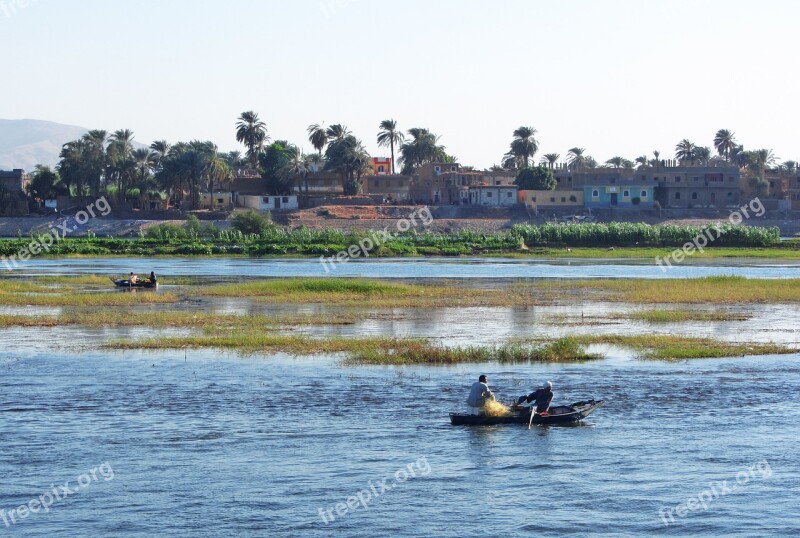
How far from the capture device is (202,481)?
22297 mm

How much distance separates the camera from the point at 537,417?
2700 cm

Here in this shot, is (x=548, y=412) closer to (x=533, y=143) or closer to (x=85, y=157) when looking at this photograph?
(x=85, y=157)

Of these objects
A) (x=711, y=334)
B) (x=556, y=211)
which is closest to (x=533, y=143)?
(x=556, y=211)

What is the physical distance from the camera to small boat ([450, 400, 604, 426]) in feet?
87.0

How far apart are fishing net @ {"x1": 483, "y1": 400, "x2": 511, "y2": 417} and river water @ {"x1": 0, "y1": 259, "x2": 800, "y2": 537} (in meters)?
0.35

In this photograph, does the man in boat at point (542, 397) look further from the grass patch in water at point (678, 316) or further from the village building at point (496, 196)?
the village building at point (496, 196)

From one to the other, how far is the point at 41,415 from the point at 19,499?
260 inches

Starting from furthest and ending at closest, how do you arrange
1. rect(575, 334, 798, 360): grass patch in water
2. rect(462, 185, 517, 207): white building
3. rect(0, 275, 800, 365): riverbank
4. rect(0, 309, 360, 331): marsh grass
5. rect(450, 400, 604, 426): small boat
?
rect(462, 185, 517, 207): white building
rect(0, 309, 360, 331): marsh grass
rect(0, 275, 800, 365): riverbank
rect(575, 334, 798, 360): grass patch in water
rect(450, 400, 604, 426): small boat

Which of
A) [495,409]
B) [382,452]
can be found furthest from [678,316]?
[382,452]

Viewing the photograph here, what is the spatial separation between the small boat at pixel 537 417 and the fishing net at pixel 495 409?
99 mm

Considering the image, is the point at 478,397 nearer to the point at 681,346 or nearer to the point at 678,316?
the point at 681,346

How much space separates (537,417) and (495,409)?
3.53ft

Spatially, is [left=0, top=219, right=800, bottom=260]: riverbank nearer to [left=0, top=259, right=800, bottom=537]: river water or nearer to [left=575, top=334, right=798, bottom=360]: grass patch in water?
[left=575, top=334, right=798, bottom=360]: grass patch in water

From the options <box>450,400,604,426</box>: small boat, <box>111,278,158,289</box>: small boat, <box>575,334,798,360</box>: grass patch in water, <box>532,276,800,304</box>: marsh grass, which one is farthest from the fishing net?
<box>111,278,158,289</box>: small boat
